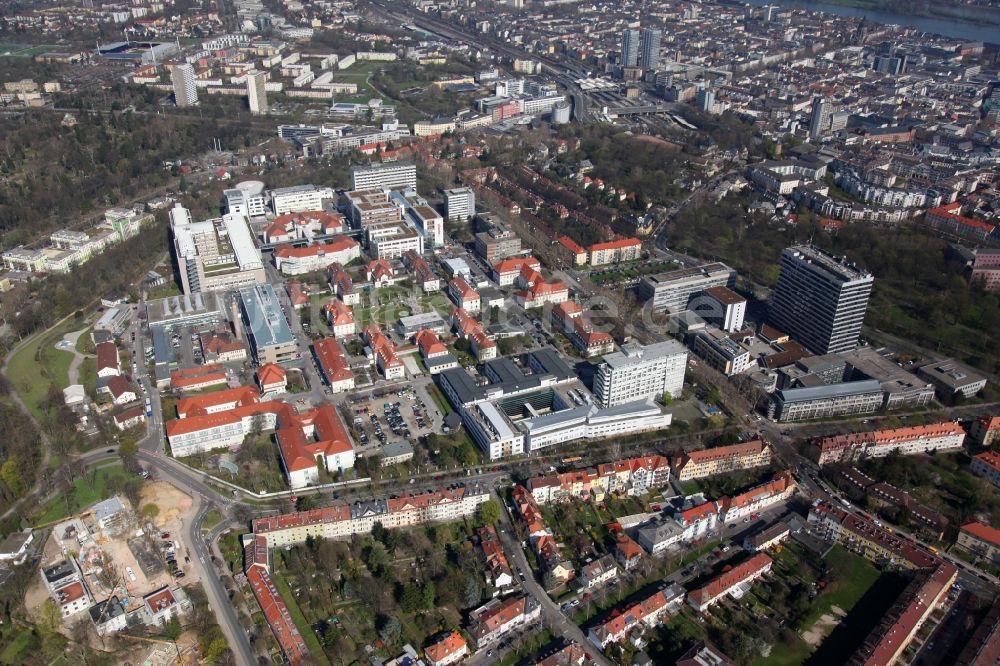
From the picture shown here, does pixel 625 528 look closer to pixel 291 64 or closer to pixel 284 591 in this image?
pixel 284 591

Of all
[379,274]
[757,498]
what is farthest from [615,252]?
[757,498]

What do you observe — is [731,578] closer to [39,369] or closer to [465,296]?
[465,296]

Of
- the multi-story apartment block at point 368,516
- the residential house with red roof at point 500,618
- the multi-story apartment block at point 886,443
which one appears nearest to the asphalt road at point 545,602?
the residential house with red roof at point 500,618

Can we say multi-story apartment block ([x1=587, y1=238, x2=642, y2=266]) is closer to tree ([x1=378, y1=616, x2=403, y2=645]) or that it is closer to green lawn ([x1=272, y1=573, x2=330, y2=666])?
green lawn ([x1=272, y1=573, x2=330, y2=666])

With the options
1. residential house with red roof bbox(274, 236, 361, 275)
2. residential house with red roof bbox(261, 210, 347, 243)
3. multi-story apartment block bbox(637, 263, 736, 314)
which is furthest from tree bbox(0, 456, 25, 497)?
multi-story apartment block bbox(637, 263, 736, 314)

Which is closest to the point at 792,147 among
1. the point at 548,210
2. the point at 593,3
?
the point at 548,210

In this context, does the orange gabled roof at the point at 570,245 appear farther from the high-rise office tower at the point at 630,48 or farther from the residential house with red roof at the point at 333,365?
the high-rise office tower at the point at 630,48
